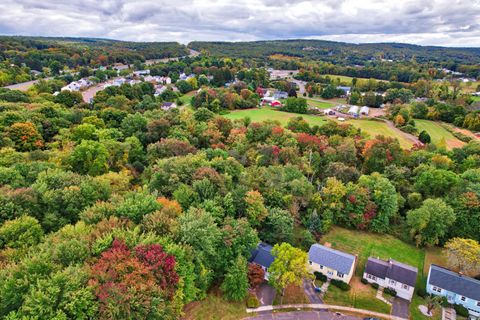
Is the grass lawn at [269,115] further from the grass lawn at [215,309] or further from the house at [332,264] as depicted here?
the grass lawn at [215,309]

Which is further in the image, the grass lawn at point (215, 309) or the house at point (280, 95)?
the house at point (280, 95)

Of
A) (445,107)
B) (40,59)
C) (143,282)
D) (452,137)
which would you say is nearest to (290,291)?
(143,282)

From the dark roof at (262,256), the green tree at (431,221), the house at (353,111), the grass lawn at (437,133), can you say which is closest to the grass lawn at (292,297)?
the dark roof at (262,256)

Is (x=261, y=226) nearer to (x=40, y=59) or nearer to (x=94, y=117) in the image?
(x=94, y=117)

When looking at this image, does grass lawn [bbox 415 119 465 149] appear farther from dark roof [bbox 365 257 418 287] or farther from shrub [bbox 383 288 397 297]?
shrub [bbox 383 288 397 297]

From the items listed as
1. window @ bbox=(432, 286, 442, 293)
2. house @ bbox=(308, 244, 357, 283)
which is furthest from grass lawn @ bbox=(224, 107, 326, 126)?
window @ bbox=(432, 286, 442, 293)

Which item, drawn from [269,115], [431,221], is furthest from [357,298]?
[269,115]
